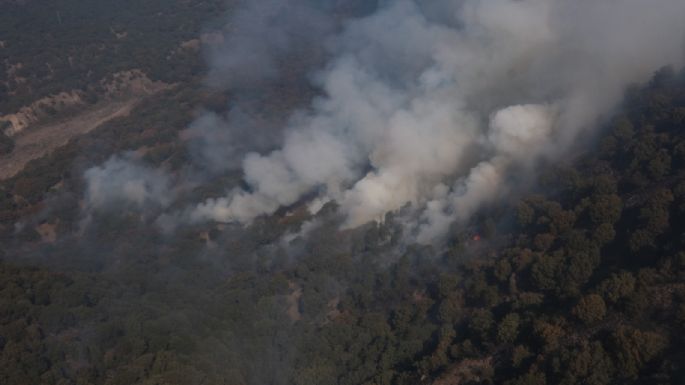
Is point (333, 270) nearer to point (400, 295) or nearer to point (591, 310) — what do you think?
point (400, 295)

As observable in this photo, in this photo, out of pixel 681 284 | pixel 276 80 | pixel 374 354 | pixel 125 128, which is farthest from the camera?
pixel 276 80

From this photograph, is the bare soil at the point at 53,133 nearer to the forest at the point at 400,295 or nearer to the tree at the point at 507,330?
the forest at the point at 400,295

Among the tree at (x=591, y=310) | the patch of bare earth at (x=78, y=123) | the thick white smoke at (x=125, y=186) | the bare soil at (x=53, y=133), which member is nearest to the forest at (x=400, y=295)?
the tree at (x=591, y=310)

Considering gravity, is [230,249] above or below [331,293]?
above

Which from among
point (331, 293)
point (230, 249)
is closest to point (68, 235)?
point (230, 249)

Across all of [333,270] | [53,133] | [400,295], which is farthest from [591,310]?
[53,133]

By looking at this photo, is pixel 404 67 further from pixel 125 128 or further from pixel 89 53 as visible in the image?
pixel 89 53

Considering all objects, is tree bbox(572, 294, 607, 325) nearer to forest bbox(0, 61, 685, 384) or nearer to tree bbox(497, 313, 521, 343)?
forest bbox(0, 61, 685, 384)

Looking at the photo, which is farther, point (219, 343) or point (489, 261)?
point (489, 261)

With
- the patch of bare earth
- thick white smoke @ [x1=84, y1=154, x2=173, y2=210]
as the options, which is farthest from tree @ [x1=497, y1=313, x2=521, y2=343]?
the patch of bare earth
